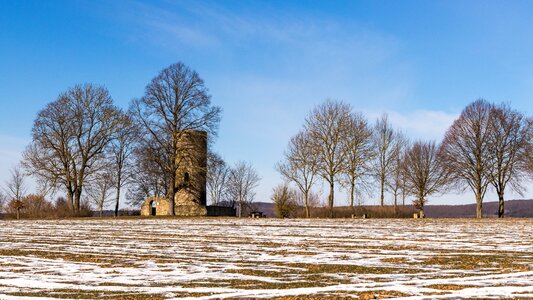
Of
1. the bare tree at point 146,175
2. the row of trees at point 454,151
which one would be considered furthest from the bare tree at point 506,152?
the bare tree at point 146,175

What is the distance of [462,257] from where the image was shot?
13.9 m

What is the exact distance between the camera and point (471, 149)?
5456cm

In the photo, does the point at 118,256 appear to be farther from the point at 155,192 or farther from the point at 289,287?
the point at 155,192

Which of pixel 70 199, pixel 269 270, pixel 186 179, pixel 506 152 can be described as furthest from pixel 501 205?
pixel 269 270

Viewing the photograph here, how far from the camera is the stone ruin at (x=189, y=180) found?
171 feet

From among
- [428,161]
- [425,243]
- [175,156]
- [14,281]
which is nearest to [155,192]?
[175,156]

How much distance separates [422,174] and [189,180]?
23591 millimetres

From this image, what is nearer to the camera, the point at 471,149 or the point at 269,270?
the point at 269,270

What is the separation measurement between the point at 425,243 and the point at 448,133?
41315 mm

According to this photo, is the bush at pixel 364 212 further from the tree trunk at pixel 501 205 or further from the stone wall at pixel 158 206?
the stone wall at pixel 158 206

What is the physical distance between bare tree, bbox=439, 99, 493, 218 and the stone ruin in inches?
889

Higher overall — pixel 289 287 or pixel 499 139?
pixel 499 139

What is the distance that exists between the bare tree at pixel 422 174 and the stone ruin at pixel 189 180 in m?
21.0

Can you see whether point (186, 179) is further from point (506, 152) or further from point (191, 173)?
point (506, 152)
